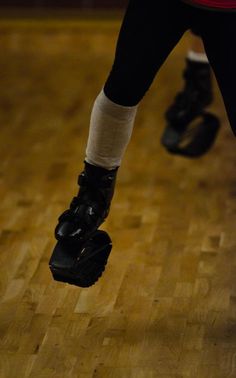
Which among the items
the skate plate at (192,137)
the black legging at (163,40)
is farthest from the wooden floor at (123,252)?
the black legging at (163,40)

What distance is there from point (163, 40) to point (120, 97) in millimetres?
147

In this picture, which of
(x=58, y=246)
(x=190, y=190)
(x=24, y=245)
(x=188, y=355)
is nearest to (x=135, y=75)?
(x=58, y=246)

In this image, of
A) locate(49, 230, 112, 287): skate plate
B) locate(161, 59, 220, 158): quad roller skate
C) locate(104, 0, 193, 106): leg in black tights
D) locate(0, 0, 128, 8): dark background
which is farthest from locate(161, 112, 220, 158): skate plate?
locate(0, 0, 128, 8): dark background

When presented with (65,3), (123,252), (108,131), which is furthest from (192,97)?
(65,3)

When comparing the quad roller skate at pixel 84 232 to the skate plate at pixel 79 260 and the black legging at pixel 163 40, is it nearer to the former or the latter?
the skate plate at pixel 79 260

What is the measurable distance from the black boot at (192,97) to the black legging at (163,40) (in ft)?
2.90

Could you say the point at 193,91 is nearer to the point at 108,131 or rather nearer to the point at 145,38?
the point at 108,131

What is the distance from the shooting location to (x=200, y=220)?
2418 mm

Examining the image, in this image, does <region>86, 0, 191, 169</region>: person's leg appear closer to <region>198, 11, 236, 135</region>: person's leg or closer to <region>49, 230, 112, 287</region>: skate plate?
<region>198, 11, 236, 135</region>: person's leg

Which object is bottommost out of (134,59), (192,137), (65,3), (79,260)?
(65,3)

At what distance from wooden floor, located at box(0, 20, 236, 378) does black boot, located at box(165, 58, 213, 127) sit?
0.18m

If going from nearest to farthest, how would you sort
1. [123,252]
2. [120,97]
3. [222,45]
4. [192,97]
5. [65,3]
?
[222,45], [120,97], [123,252], [192,97], [65,3]

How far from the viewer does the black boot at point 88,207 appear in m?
1.82

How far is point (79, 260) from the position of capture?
1.82 meters
